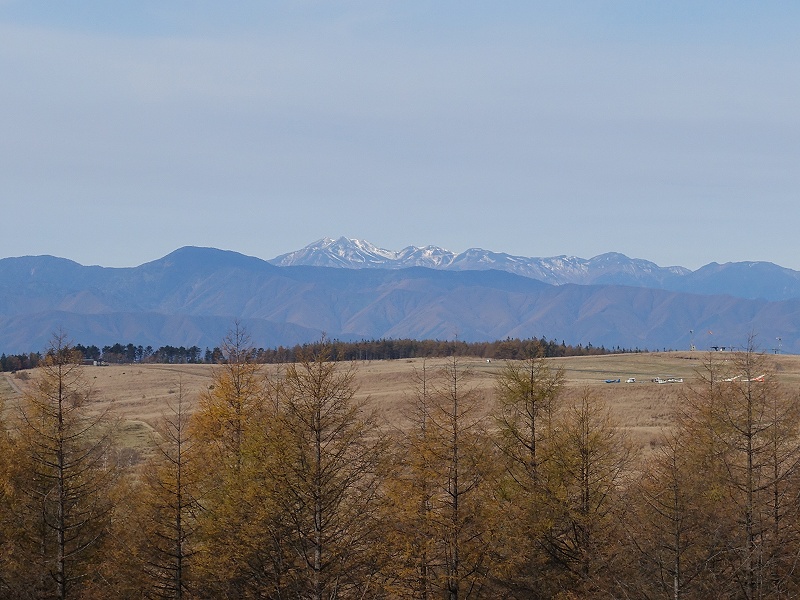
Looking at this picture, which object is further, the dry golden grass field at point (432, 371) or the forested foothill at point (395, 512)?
the dry golden grass field at point (432, 371)

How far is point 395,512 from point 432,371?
95462 millimetres

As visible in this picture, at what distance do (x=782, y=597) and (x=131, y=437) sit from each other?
7010cm

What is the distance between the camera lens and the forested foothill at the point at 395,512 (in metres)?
34.0

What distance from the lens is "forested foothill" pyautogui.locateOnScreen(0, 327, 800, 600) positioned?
3403 centimetres

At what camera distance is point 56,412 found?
40.7 m

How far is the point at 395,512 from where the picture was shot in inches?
1449

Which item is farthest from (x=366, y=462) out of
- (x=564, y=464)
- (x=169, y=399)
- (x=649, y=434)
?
(x=169, y=399)

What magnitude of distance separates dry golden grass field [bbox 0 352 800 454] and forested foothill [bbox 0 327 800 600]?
84.5ft

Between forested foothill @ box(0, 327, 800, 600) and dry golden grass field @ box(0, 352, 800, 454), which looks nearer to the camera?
forested foothill @ box(0, 327, 800, 600)

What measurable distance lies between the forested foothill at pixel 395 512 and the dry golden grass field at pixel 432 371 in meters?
25.7

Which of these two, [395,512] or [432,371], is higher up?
[432,371]

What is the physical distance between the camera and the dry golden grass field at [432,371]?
299 ft

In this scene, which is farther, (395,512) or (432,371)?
(432,371)

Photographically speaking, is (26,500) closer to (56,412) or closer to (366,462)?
(56,412)
